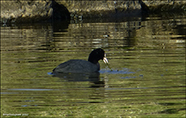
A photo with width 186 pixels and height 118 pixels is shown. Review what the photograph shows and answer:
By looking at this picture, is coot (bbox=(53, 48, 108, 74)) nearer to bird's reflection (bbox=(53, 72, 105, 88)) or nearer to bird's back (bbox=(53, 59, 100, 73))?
bird's back (bbox=(53, 59, 100, 73))

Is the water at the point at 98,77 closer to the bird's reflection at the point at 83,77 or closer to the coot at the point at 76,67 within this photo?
the bird's reflection at the point at 83,77

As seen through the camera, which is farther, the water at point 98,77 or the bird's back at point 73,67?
the bird's back at point 73,67

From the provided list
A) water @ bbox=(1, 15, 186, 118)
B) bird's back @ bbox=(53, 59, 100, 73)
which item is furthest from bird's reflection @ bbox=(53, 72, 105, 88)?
bird's back @ bbox=(53, 59, 100, 73)

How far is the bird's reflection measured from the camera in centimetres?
1011

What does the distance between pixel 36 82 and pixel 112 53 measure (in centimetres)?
398

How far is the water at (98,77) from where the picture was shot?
7.89m

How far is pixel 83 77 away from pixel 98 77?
1.17 ft

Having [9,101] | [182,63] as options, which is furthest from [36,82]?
[182,63]

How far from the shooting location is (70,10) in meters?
25.8

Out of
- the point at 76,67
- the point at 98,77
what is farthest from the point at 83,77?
the point at 76,67

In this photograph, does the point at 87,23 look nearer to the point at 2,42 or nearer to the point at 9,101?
the point at 2,42

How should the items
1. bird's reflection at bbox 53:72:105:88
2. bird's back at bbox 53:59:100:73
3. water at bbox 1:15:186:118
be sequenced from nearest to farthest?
water at bbox 1:15:186:118 < bird's reflection at bbox 53:72:105:88 < bird's back at bbox 53:59:100:73

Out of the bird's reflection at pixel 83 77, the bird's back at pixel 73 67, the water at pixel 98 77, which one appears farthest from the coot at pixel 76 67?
the water at pixel 98 77

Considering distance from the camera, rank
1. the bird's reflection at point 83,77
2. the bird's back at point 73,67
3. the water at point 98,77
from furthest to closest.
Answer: the bird's back at point 73,67 → the bird's reflection at point 83,77 → the water at point 98,77
